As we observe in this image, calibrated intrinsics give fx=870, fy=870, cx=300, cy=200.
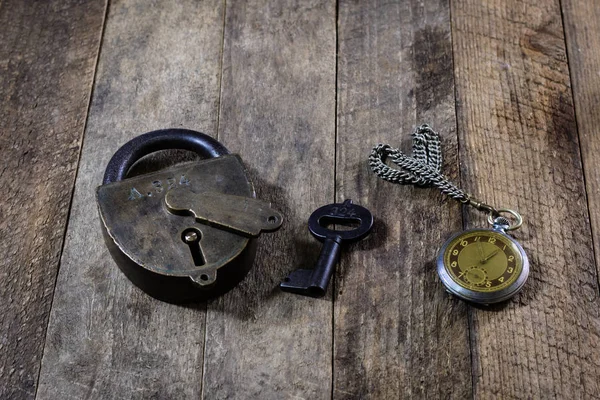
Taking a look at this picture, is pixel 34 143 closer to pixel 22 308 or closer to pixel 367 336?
pixel 22 308

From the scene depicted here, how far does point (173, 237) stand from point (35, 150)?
0.47 m

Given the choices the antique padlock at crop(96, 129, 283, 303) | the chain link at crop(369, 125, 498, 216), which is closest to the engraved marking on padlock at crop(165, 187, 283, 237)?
the antique padlock at crop(96, 129, 283, 303)

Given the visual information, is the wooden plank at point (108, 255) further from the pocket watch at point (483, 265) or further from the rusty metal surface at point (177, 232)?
the pocket watch at point (483, 265)

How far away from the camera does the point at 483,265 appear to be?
5.11 ft

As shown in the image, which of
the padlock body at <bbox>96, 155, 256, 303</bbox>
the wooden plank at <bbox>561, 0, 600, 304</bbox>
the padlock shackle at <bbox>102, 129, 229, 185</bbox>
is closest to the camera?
the padlock body at <bbox>96, 155, 256, 303</bbox>

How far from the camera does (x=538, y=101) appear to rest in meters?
1.86

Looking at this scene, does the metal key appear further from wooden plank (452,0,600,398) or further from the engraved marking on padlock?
wooden plank (452,0,600,398)

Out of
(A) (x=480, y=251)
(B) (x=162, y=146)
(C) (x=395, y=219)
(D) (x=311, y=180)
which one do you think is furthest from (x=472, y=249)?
(B) (x=162, y=146)

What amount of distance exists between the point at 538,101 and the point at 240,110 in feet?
2.09

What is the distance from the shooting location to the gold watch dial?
5.04 feet

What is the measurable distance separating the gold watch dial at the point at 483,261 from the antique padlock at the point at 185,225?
33 cm

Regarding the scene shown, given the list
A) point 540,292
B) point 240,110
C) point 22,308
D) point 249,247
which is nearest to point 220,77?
point 240,110

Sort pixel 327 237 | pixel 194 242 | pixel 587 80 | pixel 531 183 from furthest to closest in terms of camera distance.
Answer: pixel 587 80
pixel 531 183
pixel 327 237
pixel 194 242

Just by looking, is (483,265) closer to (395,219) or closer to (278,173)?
(395,219)
